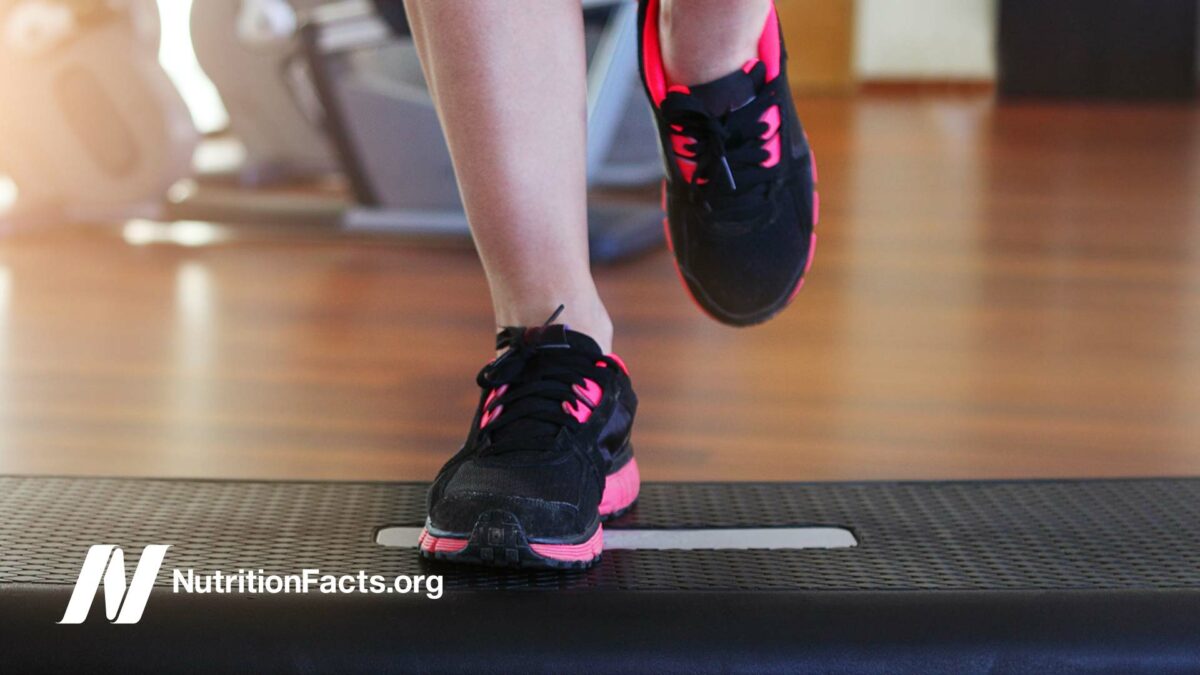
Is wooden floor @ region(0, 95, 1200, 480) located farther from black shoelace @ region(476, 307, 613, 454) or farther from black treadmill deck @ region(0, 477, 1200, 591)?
black shoelace @ region(476, 307, 613, 454)

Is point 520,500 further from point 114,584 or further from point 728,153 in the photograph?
point 728,153

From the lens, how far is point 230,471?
1252 millimetres

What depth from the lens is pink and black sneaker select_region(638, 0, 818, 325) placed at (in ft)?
3.50

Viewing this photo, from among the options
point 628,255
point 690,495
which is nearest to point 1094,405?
point 690,495

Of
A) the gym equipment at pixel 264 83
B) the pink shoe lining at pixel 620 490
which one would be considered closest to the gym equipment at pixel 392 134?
the gym equipment at pixel 264 83

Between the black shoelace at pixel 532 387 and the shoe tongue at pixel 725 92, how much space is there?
0.76 ft

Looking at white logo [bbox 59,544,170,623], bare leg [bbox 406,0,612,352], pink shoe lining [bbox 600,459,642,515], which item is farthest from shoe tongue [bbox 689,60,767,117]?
white logo [bbox 59,544,170,623]

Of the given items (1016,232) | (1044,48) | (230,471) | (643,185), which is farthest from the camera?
(1044,48)

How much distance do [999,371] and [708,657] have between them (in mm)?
991

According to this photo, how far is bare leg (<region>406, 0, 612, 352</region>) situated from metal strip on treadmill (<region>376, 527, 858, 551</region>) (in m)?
0.17

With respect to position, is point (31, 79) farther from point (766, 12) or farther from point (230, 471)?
point (766, 12)

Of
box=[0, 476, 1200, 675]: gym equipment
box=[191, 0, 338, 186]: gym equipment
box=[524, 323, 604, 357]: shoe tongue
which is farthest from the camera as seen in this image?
box=[191, 0, 338, 186]: gym equipment

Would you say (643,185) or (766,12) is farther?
(643,185)

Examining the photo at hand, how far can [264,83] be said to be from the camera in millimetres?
3062
